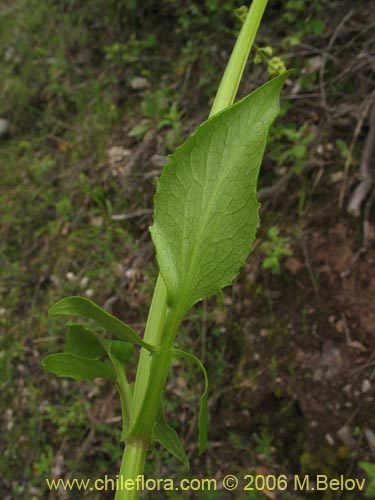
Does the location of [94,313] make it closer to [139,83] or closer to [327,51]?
[327,51]

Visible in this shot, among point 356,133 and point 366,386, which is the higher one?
point 356,133

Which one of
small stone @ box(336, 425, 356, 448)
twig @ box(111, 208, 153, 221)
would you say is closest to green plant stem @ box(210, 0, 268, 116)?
small stone @ box(336, 425, 356, 448)

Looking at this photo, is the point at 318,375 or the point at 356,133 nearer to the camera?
the point at 318,375

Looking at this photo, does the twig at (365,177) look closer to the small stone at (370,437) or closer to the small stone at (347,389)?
the small stone at (347,389)

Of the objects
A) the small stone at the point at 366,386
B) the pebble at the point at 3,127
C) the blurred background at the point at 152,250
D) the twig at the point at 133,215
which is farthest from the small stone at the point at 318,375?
the pebble at the point at 3,127

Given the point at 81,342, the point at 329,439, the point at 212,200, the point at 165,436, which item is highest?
the point at 212,200

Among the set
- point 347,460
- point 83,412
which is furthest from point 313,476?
point 83,412

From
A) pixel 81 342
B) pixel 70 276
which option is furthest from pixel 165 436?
pixel 70 276

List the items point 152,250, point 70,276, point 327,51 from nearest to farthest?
point 327,51 < point 152,250 < point 70,276
